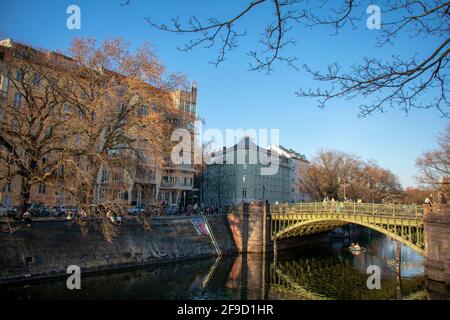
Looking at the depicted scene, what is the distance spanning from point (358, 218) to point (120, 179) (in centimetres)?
2198

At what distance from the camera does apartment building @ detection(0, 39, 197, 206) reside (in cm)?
2331

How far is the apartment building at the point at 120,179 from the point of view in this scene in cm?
2331

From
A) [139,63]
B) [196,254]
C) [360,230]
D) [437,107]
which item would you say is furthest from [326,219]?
[360,230]

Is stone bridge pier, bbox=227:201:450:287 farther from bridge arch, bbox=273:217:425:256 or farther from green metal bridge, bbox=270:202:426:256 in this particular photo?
bridge arch, bbox=273:217:425:256

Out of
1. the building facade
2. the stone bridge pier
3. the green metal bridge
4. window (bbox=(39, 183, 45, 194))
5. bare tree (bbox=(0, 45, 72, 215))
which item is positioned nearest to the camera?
bare tree (bbox=(0, 45, 72, 215))

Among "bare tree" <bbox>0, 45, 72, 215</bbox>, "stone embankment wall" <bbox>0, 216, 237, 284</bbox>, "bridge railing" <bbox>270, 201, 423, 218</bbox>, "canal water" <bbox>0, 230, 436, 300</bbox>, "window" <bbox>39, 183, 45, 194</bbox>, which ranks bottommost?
"canal water" <bbox>0, 230, 436, 300</bbox>

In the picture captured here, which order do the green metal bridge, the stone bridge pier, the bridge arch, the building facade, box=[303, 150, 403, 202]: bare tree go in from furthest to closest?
the building facade < box=[303, 150, 403, 202]: bare tree < the bridge arch < the green metal bridge < the stone bridge pier

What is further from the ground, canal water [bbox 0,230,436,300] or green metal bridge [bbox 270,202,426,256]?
green metal bridge [bbox 270,202,426,256]

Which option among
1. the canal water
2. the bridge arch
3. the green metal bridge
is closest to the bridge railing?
the green metal bridge

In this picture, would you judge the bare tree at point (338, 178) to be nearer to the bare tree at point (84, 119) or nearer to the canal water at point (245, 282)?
the canal water at point (245, 282)

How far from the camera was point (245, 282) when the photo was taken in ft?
88.8

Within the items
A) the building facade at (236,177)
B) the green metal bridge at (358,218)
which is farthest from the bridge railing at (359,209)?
the building facade at (236,177)

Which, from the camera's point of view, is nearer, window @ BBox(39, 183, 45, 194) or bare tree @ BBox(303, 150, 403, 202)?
window @ BBox(39, 183, 45, 194)
